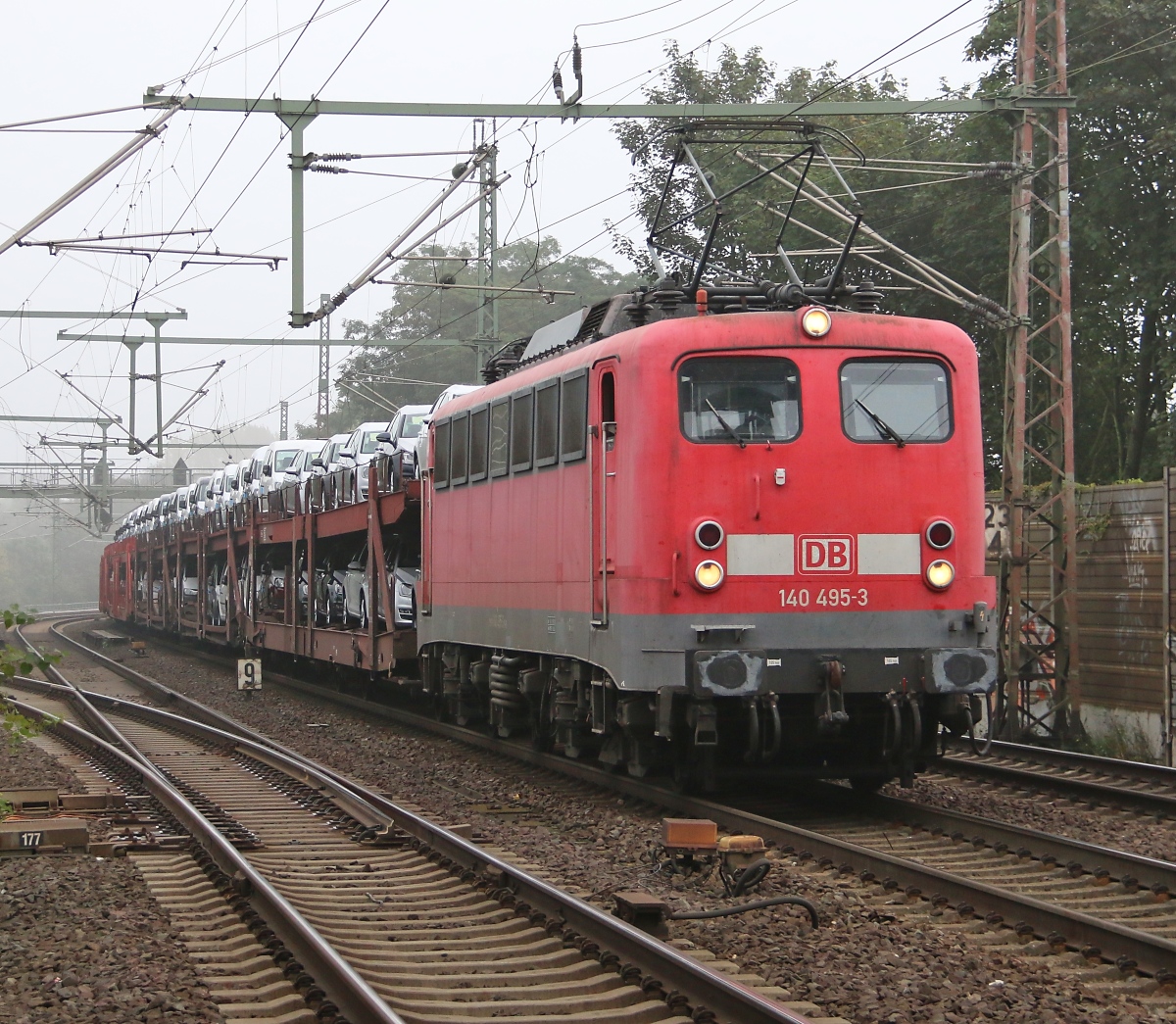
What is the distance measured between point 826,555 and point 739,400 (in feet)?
3.83

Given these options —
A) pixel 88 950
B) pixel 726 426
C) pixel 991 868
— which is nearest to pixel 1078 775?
pixel 991 868

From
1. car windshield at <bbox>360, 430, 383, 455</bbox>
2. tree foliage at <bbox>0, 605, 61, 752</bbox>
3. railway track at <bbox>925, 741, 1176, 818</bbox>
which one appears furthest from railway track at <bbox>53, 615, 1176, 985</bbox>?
car windshield at <bbox>360, 430, 383, 455</bbox>

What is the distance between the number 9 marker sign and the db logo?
14.6 m

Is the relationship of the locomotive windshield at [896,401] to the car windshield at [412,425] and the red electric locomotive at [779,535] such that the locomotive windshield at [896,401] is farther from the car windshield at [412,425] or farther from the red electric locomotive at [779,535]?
the car windshield at [412,425]

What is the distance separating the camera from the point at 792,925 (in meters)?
7.27

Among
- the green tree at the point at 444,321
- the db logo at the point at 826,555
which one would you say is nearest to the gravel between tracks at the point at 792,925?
the db logo at the point at 826,555

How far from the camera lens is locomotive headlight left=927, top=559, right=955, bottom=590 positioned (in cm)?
1045

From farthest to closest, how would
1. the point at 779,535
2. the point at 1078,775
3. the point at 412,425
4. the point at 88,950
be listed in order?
the point at 412,425 < the point at 1078,775 < the point at 779,535 < the point at 88,950

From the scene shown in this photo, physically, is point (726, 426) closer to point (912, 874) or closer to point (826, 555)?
point (826, 555)

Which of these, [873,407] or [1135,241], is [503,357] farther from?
[1135,241]

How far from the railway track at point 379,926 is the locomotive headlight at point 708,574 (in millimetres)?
2188

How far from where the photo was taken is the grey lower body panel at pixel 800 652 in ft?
32.8

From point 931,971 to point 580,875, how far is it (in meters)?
2.70

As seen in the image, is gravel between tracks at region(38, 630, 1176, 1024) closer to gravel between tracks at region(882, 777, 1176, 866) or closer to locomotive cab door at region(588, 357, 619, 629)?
gravel between tracks at region(882, 777, 1176, 866)
